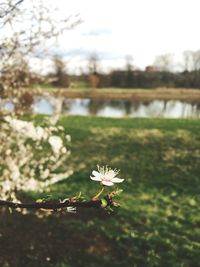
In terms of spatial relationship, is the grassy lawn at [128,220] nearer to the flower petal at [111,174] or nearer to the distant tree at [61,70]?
the distant tree at [61,70]

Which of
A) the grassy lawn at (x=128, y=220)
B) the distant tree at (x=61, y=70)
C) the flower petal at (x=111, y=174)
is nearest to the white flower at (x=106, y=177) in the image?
the flower petal at (x=111, y=174)

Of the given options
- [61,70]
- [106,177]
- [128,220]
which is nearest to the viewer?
[106,177]

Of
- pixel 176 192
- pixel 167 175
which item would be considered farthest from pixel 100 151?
pixel 176 192

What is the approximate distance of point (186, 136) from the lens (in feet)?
61.9

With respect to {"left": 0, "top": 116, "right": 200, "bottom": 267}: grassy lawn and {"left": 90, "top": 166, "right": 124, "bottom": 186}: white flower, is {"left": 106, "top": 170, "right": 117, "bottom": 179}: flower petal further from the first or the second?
{"left": 0, "top": 116, "right": 200, "bottom": 267}: grassy lawn

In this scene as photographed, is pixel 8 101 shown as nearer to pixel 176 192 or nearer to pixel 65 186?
pixel 65 186

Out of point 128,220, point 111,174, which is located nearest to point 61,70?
point 128,220

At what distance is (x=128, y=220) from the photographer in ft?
32.6

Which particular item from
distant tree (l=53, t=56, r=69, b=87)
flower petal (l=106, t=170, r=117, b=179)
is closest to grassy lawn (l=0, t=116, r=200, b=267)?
distant tree (l=53, t=56, r=69, b=87)

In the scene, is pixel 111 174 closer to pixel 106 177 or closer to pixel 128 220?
pixel 106 177

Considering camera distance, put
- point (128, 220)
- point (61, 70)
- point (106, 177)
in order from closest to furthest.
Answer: point (106, 177) < point (61, 70) < point (128, 220)

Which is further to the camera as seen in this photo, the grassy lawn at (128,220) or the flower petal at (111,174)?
the grassy lawn at (128,220)

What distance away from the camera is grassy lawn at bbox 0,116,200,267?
7934 millimetres

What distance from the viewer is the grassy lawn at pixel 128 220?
26.0 ft
